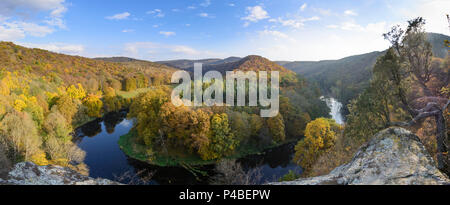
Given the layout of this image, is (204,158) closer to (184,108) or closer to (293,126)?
(184,108)

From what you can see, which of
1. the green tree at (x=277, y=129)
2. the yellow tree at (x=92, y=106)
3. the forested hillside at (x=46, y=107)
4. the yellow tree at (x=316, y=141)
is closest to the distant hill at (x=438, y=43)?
the yellow tree at (x=316, y=141)

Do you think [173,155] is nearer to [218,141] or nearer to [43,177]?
[218,141]

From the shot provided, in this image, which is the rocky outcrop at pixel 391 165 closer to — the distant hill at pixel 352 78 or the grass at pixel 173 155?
the distant hill at pixel 352 78

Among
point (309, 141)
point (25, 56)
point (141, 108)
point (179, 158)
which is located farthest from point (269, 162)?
point (25, 56)

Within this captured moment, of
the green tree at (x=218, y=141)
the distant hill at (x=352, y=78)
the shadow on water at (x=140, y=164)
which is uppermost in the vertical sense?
the distant hill at (x=352, y=78)

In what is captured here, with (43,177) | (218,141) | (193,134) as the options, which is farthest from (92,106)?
(43,177)

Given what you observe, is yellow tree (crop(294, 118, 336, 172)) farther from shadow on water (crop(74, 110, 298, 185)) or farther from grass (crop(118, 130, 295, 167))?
grass (crop(118, 130, 295, 167))

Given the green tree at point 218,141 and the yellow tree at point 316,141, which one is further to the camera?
the green tree at point 218,141
